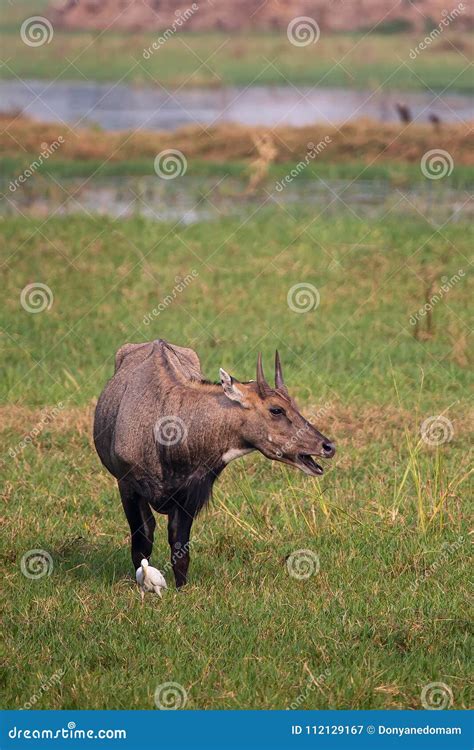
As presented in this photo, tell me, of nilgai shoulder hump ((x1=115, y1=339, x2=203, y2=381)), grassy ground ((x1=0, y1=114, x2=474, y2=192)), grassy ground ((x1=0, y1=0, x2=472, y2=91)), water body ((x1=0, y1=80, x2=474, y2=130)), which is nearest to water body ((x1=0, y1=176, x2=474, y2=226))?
grassy ground ((x1=0, y1=114, x2=474, y2=192))

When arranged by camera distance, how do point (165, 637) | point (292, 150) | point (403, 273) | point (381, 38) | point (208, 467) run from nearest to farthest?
point (165, 637) < point (208, 467) < point (403, 273) < point (292, 150) < point (381, 38)

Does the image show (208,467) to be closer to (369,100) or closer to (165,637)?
(165,637)

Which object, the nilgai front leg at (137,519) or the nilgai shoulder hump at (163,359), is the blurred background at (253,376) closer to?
the nilgai front leg at (137,519)

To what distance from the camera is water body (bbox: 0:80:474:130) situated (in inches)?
1324

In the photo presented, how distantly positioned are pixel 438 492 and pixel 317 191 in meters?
14.5

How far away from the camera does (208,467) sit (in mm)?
7469

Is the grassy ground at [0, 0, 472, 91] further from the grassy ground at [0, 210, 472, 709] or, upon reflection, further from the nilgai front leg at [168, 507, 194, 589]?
the nilgai front leg at [168, 507, 194, 589]

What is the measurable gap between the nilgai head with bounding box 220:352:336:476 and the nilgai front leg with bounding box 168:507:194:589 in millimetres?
654

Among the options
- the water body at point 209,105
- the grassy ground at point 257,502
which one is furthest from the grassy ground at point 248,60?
the grassy ground at point 257,502

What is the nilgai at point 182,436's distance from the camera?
7.21 m

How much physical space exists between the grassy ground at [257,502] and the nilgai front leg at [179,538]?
0.52 feet

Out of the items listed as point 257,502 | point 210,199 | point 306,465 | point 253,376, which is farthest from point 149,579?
point 210,199

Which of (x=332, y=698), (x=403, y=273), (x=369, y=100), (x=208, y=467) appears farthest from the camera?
(x=369, y=100)

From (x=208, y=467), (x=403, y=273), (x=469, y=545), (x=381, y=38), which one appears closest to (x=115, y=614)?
(x=208, y=467)
